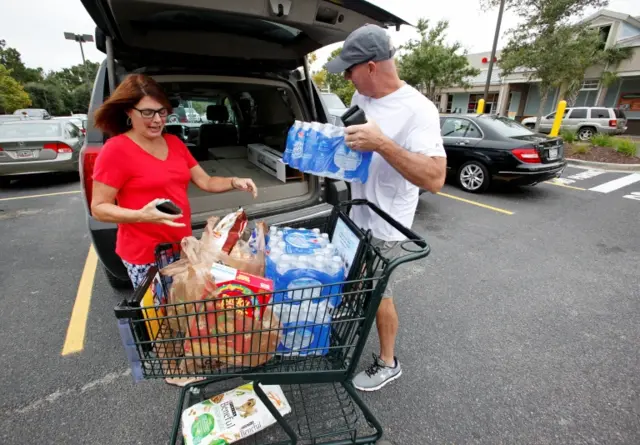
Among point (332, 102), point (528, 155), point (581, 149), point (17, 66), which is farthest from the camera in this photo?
point (17, 66)

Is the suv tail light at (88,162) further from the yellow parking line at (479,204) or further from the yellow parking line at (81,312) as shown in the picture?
the yellow parking line at (479,204)

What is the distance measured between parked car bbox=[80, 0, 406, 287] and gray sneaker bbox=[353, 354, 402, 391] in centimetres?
104

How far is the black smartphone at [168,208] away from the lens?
1.45m

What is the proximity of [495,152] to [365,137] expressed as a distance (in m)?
5.60

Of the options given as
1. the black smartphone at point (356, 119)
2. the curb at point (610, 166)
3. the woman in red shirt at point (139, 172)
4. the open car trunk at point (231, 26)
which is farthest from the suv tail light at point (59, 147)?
the curb at point (610, 166)

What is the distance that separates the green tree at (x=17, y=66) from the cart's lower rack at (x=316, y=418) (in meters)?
65.2

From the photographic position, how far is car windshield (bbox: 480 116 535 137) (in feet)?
20.5

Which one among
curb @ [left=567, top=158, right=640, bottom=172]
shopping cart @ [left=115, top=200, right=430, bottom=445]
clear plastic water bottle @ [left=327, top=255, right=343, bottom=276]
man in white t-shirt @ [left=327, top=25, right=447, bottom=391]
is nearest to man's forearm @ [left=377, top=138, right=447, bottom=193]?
man in white t-shirt @ [left=327, top=25, right=447, bottom=391]

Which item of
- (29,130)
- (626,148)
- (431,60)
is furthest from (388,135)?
(431,60)

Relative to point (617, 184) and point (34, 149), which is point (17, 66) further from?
point (617, 184)

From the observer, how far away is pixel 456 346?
2457mm

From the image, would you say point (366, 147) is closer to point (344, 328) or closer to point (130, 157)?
point (344, 328)

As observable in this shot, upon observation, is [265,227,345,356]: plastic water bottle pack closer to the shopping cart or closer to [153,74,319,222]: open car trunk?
the shopping cart

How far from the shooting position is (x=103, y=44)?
2393 mm
